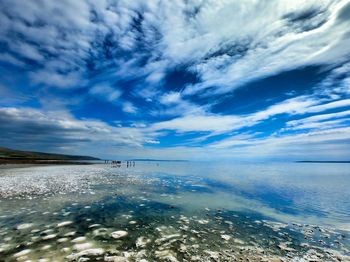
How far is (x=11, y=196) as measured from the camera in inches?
731

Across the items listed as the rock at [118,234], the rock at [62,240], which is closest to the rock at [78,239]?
the rock at [62,240]

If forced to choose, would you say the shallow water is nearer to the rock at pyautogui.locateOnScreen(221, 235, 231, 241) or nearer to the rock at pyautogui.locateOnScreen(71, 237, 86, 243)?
the rock at pyautogui.locateOnScreen(71, 237, 86, 243)

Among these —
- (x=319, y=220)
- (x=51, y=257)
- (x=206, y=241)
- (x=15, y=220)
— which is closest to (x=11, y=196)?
(x=15, y=220)

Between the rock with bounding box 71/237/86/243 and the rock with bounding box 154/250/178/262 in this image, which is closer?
the rock with bounding box 154/250/178/262

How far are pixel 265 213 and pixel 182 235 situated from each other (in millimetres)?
9318

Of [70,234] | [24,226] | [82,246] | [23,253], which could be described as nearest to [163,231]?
[82,246]

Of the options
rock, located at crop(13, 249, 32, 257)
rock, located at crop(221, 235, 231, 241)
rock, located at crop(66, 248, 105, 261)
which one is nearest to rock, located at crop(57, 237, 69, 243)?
rock, located at crop(13, 249, 32, 257)

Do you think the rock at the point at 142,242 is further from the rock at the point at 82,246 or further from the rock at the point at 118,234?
the rock at the point at 82,246

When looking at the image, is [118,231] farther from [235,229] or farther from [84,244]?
[235,229]

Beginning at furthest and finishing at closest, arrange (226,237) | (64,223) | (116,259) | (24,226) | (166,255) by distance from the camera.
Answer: (64,223) < (24,226) < (226,237) < (166,255) < (116,259)

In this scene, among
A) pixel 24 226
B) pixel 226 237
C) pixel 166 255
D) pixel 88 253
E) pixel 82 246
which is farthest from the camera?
pixel 24 226

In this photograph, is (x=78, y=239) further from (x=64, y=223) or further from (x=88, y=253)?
(x=64, y=223)

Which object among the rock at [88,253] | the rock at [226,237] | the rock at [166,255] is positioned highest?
the rock at [226,237]

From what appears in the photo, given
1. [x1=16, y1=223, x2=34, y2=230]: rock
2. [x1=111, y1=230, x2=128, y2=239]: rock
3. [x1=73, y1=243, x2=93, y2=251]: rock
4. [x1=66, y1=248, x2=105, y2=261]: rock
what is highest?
[x1=16, y1=223, x2=34, y2=230]: rock
